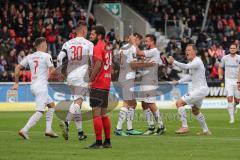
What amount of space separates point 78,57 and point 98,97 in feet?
9.04

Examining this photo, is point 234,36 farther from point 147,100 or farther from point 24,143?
point 24,143

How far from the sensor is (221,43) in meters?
42.8

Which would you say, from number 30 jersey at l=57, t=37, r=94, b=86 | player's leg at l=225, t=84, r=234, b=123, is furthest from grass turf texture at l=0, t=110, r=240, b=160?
player's leg at l=225, t=84, r=234, b=123

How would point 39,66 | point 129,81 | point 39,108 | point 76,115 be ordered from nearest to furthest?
point 76,115 → point 39,108 → point 39,66 → point 129,81

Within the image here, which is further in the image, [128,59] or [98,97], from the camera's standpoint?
[128,59]

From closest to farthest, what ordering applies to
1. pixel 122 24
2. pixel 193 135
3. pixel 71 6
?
pixel 193 135 → pixel 71 6 → pixel 122 24

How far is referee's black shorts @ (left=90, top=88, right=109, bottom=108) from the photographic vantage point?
50.7 feet

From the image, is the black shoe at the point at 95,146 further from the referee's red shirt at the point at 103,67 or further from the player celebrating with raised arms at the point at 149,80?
the player celebrating with raised arms at the point at 149,80

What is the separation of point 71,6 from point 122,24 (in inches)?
159

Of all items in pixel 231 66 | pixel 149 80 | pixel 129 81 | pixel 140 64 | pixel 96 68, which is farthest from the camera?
pixel 231 66

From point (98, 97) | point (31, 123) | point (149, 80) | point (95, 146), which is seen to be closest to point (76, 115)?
point (31, 123)

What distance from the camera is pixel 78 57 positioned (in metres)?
18.1

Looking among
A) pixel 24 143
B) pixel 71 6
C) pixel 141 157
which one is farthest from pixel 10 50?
pixel 141 157

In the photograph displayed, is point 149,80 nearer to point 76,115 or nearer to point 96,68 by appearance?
point 76,115
